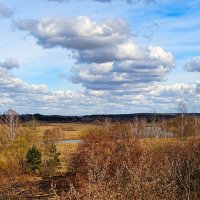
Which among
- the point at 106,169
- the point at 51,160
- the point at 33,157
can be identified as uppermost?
the point at 106,169

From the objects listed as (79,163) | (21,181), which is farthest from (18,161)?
(79,163)

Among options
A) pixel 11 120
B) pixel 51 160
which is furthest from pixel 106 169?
A: pixel 11 120

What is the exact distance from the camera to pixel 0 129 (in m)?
85.5

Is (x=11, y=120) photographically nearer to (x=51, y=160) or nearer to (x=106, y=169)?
(x=51, y=160)

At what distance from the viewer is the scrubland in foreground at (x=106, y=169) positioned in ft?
32.7

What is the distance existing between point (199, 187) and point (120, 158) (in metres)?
16.1

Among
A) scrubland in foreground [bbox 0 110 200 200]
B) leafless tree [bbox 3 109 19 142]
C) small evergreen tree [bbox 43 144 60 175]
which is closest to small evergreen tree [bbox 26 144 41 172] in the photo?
scrubland in foreground [bbox 0 110 200 200]

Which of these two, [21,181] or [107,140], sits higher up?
[107,140]

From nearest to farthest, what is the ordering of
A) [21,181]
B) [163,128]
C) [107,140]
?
[107,140] → [21,181] → [163,128]

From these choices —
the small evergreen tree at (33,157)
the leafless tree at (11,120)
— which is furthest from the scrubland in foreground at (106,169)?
the leafless tree at (11,120)

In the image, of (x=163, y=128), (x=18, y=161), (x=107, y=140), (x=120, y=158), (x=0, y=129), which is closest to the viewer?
(x=120, y=158)

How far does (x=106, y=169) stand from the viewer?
42.9 feet

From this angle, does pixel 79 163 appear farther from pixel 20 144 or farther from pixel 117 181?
pixel 117 181

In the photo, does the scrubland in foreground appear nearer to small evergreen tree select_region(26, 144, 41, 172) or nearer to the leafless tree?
small evergreen tree select_region(26, 144, 41, 172)
